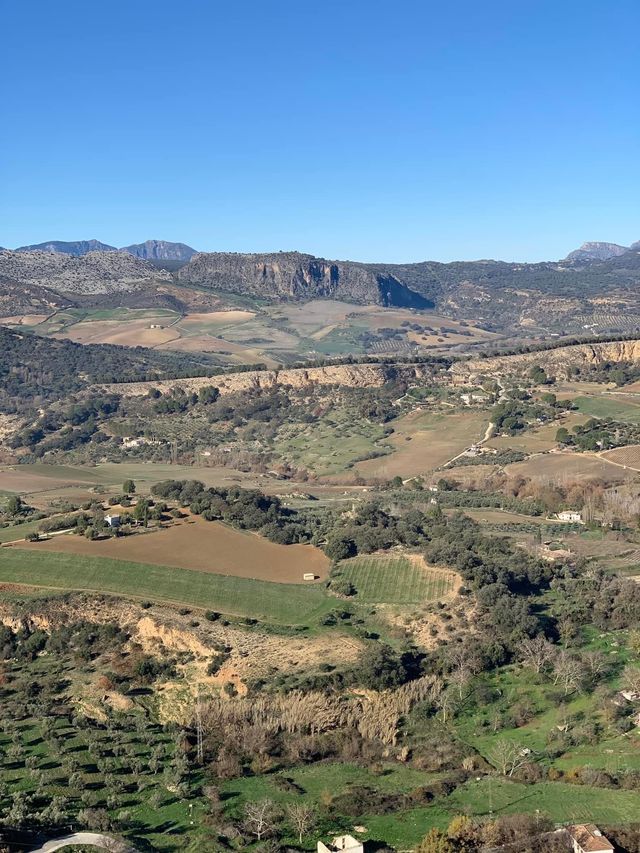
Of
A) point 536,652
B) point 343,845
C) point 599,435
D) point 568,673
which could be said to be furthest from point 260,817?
point 599,435

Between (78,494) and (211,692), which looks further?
(78,494)

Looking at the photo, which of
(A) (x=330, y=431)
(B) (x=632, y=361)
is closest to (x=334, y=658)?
(A) (x=330, y=431)

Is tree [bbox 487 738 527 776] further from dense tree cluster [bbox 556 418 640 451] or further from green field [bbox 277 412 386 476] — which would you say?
green field [bbox 277 412 386 476]

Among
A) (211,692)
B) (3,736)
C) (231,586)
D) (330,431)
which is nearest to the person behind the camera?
(3,736)

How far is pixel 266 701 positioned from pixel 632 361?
99.3 metres

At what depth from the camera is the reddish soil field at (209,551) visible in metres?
60.1

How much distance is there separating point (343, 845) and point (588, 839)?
28.5ft

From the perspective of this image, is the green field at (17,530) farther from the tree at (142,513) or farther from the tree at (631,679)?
the tree at (631,679)

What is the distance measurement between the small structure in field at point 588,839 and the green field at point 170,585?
2269cm

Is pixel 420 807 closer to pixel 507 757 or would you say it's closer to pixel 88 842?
pixel 507 757

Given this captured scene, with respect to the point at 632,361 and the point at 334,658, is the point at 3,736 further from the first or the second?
the point at 632,361

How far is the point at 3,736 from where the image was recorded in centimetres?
4284

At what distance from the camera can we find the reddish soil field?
2365 inches

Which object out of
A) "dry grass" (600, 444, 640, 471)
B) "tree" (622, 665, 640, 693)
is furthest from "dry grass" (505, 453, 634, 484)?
"tree" (622, 665, 640, 693)
